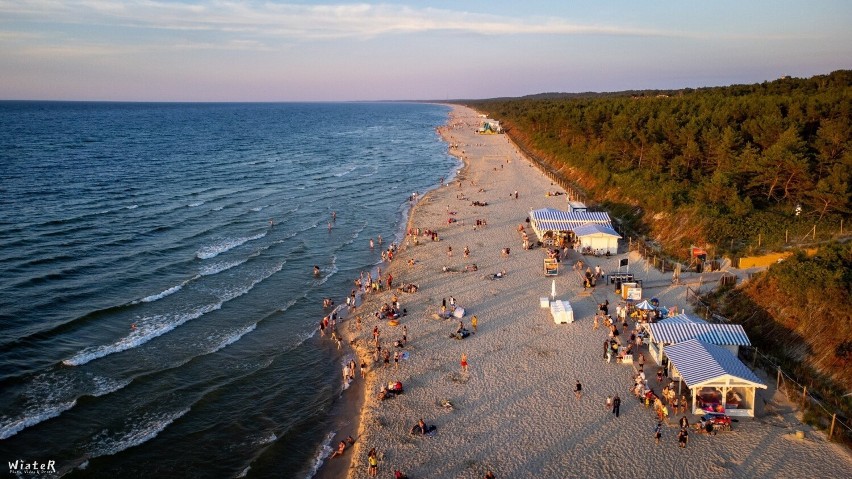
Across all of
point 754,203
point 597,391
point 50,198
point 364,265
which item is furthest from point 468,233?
point 50,198

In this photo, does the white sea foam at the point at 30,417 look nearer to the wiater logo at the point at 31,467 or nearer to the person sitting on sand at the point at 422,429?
the wiater logo at the point at 31,467

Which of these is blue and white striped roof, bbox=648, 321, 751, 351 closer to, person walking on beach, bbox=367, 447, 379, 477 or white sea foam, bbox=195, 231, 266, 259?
person walking on beach, bbox=367, 447, 379, 477

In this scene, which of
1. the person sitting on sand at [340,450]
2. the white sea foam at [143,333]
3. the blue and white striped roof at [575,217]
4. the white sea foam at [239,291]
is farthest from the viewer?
the blue and white striped roof at [575,217]

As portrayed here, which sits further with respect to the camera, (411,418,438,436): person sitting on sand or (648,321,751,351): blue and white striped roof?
(648,321,751,351): blue and white striped roof

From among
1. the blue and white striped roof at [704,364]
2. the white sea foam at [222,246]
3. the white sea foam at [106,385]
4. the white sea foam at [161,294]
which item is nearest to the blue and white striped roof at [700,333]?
the blue and white striped roof at [704,364]

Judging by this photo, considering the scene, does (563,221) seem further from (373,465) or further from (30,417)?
(30,417)

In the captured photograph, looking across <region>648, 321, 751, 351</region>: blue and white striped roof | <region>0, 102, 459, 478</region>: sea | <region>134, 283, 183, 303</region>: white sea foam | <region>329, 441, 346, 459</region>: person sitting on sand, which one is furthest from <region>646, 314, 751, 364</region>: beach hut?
<region>134, 283, 183, 303</region>: white sea foam

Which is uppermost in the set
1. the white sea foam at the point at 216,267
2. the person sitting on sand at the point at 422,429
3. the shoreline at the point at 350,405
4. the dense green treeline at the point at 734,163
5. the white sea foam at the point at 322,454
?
the dense green treeline at the point at 734,163

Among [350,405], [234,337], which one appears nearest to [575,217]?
[350,405]
